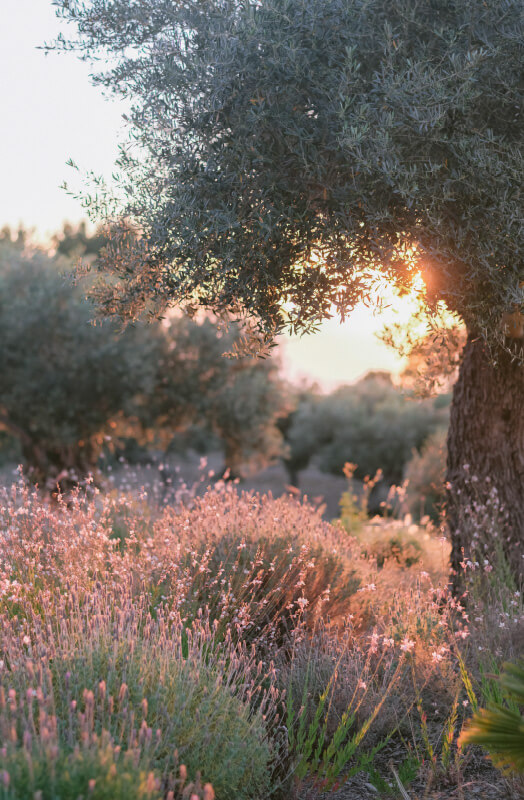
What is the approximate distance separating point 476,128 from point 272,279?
7.58ft

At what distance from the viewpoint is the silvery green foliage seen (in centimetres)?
607

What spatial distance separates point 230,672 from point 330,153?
4.55 m

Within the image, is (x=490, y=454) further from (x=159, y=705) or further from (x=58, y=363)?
(x=58, y=363)

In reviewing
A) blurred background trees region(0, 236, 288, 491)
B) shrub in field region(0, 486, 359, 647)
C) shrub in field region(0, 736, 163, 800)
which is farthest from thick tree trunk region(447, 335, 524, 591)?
blurred background trees region(0, 236, 288, 491)

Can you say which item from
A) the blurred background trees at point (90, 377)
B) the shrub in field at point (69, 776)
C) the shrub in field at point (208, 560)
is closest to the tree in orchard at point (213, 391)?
the blurred background trees at point (90, 377)

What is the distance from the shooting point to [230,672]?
4.48m

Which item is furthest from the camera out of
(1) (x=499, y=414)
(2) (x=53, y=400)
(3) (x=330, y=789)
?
(2) (x=53, y=400)

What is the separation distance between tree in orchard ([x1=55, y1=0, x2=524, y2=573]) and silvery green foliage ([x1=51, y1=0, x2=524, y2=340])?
0.06ft

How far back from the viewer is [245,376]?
25.2m

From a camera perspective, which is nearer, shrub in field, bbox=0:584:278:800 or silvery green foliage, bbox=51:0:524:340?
shrub in field, bbox=0:584:278:800

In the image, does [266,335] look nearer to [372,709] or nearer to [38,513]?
[38,513]

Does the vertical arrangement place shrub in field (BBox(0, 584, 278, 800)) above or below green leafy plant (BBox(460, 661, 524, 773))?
below

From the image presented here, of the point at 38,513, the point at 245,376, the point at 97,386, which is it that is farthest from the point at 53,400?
the point at 38,513

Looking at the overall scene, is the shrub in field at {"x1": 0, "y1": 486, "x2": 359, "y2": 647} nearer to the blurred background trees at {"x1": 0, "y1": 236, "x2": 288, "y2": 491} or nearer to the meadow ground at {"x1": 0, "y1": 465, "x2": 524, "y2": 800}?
the meadow ground at {"x1": 0, "y1": 465, "x2": 524, "y2": 800}
